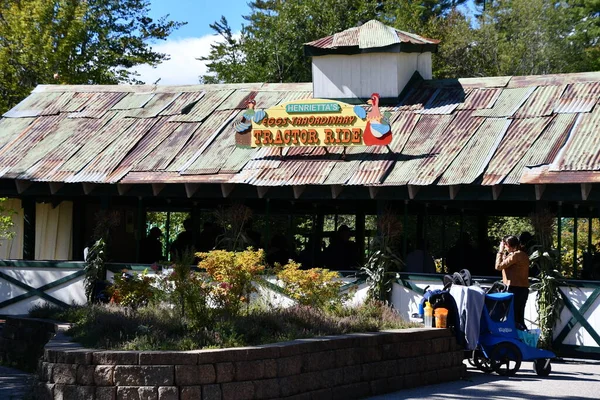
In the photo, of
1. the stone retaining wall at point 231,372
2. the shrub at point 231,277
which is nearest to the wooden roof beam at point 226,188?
the shrub at point 231,277

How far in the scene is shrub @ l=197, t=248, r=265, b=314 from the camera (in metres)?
12.3

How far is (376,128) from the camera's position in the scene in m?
19.9

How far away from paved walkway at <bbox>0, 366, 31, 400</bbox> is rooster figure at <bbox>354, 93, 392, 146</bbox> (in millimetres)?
8404

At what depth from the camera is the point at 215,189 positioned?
2058 cm

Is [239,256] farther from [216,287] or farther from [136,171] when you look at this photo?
[136,171]

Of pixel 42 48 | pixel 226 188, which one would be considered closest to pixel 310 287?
pixel 226 188

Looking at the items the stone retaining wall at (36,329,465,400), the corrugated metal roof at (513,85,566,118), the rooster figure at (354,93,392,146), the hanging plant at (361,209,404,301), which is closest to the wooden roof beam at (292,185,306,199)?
the rooster figure at (354,93,392,146)

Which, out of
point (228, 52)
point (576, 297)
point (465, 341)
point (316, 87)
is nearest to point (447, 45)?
point (228, 52)

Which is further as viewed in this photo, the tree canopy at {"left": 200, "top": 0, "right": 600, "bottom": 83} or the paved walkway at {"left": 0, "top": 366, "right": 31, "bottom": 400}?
the tree canopy at {"left": 200, "top": 0, "right": 600, "bottom": 83}

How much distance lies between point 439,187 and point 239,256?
6.72 meters

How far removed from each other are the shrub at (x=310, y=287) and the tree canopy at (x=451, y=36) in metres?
25.1

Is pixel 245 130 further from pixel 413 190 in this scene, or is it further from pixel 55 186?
pixel 55 186

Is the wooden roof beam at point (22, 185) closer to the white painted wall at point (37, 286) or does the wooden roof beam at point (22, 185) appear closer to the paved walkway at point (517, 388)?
the white painted wall at point (37, 286)

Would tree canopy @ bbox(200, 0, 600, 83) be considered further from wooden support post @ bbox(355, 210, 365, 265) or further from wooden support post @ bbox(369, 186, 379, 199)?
wooden support post @ bbox(369, 186, 379, 199)
